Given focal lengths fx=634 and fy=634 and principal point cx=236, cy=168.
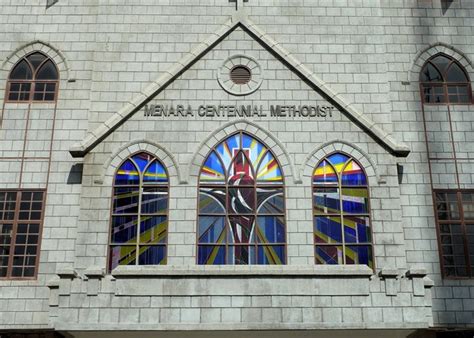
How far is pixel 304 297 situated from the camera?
18984 mm

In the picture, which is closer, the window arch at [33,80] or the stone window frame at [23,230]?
the stone window frame at [23,230]

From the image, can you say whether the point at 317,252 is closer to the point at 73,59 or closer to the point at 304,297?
the point at 304,297

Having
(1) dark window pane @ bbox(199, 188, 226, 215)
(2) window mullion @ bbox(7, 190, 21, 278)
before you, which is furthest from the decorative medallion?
(2) window mullion @ bbox(7, 190, 21, 278)

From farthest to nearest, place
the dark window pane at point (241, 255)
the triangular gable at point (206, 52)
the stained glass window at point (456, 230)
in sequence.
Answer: the stained glass window at point (456, 230)
the triangular gable at point (206, 52)
the dark window pane at point (241, 255)

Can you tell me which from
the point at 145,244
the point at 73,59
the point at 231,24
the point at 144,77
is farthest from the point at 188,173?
the point at 73,59

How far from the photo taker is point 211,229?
20656 millimetres

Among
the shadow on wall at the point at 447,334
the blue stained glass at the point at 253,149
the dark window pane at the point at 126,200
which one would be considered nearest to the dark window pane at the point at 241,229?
the blue stained glass at the point at 253,149

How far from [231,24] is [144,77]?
375cm

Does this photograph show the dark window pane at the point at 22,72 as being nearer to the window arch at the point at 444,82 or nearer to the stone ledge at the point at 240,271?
the stone ledge at the point at 240,271

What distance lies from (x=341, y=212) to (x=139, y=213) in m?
6.66

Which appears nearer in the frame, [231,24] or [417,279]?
[417,279]

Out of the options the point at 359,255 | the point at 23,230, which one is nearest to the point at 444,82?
the point at 359,255

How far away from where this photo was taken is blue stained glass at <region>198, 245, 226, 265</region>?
20.2 metres

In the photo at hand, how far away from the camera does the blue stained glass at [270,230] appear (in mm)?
20547
